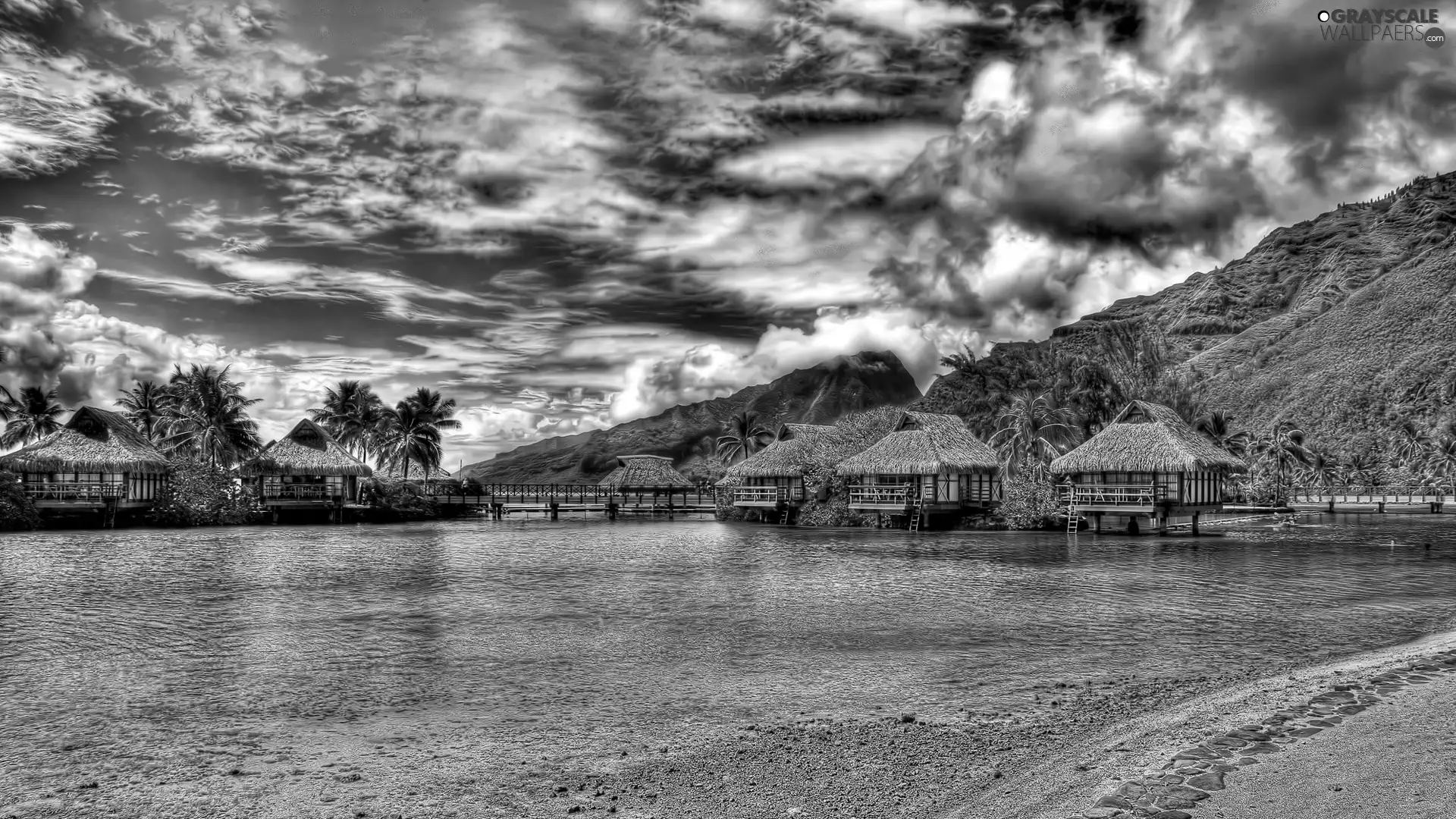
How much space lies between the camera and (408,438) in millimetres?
70250

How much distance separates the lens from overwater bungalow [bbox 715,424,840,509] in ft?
186

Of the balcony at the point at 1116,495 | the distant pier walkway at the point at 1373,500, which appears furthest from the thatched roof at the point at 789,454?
the distant pier walkway at the point at 1373,500

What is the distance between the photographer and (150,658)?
15.0 m

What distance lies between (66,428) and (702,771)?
57724mm

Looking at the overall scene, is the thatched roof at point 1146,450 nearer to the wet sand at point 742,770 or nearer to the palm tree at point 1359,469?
the wet sand at point 742,770

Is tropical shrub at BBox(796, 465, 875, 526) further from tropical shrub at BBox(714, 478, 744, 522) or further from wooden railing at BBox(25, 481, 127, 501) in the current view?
wooden railing at BBox(25, 481, 127, 501)

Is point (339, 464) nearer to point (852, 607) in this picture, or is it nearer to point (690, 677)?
point (852, 607)

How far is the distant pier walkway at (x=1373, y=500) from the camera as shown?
6619cm

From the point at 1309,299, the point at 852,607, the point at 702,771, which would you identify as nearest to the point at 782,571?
the point at 852,607

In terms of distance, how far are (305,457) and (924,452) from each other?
38.6 meters

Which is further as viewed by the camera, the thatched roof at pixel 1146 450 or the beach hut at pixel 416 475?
the beach hut at pixel 416 475

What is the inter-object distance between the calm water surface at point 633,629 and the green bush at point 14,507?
51.2 ft

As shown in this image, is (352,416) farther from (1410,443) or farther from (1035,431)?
(1410,443)

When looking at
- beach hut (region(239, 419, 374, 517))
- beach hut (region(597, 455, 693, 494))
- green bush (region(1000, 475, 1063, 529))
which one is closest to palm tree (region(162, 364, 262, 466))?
beach hut (region(239, 419, 374, 517))
